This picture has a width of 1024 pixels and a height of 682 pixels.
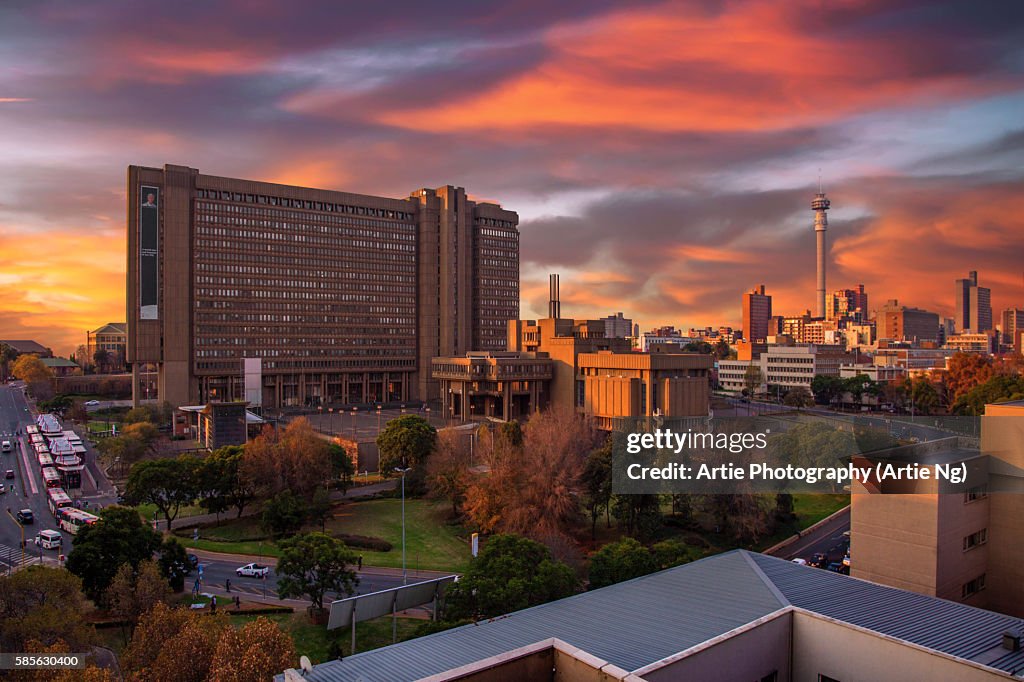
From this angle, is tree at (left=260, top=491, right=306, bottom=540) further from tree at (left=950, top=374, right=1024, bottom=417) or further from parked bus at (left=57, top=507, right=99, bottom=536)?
tree at (left=950, top=374, right=1024, bottom=417)

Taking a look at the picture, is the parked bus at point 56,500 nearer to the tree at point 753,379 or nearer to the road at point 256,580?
the road at point 256,580

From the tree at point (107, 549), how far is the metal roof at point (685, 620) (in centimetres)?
2660

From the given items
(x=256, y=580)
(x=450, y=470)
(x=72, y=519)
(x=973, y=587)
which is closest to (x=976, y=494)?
(x=973, y=587)

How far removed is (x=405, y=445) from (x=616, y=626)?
163ft

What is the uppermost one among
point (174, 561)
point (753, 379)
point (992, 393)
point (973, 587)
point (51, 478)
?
point (992, 393)

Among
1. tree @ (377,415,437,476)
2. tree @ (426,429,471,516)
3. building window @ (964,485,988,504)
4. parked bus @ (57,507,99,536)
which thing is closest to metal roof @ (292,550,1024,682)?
building window @ (964,485,988,504)

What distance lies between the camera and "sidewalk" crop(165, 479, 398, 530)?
57469 millimetres

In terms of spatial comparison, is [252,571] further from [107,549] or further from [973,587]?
[973,587]

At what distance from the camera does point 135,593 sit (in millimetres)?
33000

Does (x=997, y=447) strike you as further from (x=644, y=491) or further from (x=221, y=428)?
(x=221, y=428)

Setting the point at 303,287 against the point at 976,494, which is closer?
the point at 976,494

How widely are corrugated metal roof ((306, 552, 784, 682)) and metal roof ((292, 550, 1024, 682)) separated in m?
0.03

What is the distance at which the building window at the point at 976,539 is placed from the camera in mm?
31422

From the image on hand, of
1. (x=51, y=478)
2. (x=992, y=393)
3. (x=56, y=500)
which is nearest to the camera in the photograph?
(x=56, y=500)
